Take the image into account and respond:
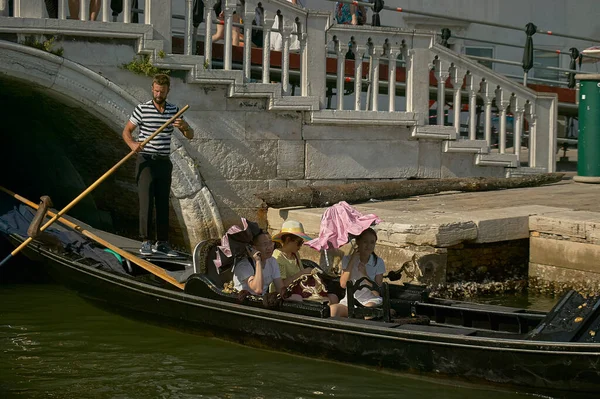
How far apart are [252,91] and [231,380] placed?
3.20m

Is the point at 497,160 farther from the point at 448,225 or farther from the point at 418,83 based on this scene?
the point at 448,225

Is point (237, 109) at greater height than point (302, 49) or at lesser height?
lesser

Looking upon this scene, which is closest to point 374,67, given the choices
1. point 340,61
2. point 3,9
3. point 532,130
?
point 340,61

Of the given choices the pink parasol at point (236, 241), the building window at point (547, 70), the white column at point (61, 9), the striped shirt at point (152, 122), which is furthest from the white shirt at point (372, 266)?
the building window at point (547, 70)

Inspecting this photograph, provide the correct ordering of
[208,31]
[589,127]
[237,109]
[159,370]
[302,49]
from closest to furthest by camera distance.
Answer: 1. [159,370]
2. [208,31]
3. [237,109]
4. [302,49]
5. [589,127]

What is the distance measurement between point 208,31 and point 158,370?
312 cm

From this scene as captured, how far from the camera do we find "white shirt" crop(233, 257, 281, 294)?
6043 millimetres

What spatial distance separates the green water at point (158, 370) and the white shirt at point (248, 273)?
368mm

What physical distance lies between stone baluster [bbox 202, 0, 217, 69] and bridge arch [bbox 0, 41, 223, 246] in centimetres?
61

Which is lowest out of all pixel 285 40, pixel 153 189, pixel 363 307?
pixel 363 307

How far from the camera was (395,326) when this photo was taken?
5.53m

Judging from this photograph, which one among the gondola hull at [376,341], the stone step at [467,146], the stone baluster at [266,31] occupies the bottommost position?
the gondola hull at [376,341]

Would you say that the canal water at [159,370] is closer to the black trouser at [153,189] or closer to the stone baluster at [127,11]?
the black trouser at [153,189]

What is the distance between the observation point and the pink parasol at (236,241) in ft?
20.3
